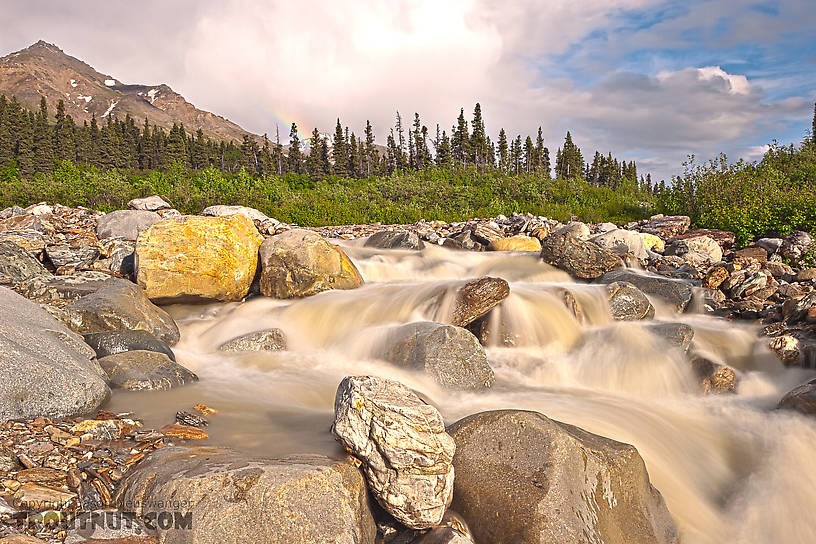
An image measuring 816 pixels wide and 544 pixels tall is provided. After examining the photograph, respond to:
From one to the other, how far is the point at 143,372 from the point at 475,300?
5.59 m

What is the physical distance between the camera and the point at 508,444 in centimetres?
408

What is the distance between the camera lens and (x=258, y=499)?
120 inches

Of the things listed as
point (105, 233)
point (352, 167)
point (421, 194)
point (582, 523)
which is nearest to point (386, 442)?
point (582, 523)

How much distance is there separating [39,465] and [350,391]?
2274 mm

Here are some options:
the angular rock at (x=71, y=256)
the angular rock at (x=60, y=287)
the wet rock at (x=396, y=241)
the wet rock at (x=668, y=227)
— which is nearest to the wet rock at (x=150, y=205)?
the angular rock at (x=71, y=256)

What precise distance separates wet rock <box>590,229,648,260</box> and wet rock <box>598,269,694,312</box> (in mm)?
2826

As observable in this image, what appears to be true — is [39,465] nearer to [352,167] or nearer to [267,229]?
[267,229]

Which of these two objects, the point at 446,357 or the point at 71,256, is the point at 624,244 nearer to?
the point at 446,357

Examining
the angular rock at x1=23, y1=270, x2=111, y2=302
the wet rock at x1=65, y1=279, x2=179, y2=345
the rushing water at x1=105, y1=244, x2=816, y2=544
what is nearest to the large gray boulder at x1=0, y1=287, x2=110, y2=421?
the rushing water at x1=105, y1=244, x2=816, y2=544

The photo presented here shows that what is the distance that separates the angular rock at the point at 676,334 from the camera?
8.34 m

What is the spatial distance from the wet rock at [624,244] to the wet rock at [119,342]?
12328 mm

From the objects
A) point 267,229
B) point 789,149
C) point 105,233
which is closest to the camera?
point 105,233

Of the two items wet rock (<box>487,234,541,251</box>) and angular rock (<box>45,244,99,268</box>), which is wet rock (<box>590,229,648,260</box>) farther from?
angular rock (<box>45,244,99,268</box>)

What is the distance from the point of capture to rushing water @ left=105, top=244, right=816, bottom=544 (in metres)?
4.77
